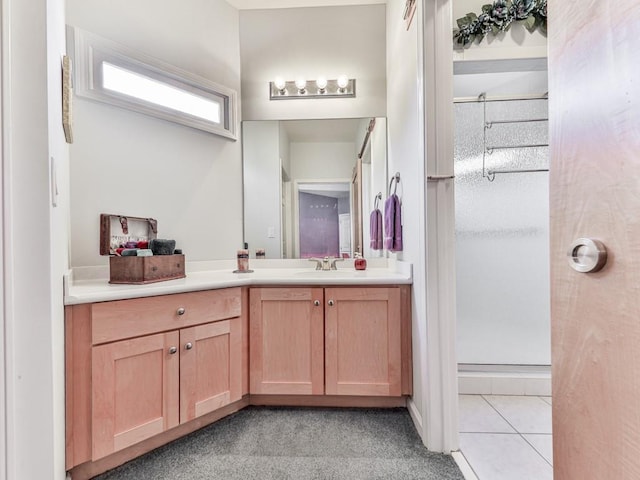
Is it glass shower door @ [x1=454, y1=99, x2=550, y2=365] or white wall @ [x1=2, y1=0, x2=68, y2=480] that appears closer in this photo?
white wall @ [x1=2, y1=0, x2=68, y2=480]

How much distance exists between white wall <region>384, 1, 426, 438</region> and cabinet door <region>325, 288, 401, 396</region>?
120 millimetres

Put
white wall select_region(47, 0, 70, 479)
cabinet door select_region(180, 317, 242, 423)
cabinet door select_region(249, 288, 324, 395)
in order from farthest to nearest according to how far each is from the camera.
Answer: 1. cabinet door select_region(249, 288, 324, 395)
2. cabinet door select_region(180, 317, 242, 423)
3. white wall select_region(47, 0, 70, 479)

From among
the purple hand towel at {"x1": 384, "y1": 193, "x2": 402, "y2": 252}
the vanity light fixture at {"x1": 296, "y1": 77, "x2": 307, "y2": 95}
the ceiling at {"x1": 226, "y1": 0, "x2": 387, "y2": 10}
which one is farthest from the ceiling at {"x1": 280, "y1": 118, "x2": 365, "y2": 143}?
the ceiling at {"x1": 226, "y1": 0, "x2": 387, "y2": 10}

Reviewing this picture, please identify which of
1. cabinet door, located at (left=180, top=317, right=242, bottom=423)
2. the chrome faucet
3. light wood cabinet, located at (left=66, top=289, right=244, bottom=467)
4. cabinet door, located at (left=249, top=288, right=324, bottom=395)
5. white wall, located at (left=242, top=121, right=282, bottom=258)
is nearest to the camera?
light wood cabinet, located at (left=66, top=289, right=244, bottom=467)

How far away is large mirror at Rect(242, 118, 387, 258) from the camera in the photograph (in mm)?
2342

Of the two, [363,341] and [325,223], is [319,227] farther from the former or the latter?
[363,341]

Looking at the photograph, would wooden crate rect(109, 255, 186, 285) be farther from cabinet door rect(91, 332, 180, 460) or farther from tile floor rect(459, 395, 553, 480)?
tile floor rect(459, 395, 553, 480)

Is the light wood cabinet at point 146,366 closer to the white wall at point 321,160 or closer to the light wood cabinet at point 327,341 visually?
the light wood cabinet at point 327,341

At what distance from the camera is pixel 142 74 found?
6.21ft

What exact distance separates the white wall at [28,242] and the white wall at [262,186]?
4.55ft

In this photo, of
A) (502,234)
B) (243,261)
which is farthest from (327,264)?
(502,234)

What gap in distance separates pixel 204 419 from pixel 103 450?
47cm

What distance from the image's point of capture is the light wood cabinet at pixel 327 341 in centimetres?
176

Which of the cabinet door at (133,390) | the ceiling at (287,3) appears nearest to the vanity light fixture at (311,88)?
the ceiling at (287,3)
